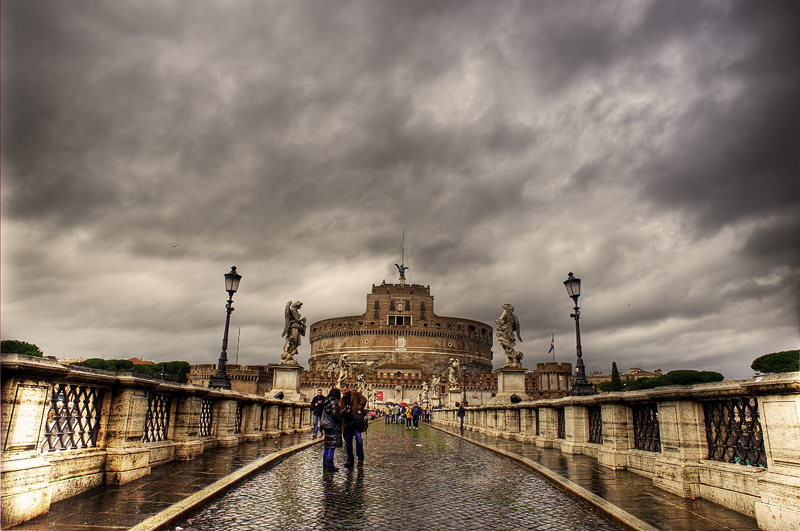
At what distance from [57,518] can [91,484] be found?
115cm

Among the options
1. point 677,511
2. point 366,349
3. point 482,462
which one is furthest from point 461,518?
point 366,349

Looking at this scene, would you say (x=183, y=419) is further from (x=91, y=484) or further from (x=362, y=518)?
(x=362, y=518)

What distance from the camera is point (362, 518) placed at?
4656 millimetres

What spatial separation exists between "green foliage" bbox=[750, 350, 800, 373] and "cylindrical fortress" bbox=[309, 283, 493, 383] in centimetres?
4289

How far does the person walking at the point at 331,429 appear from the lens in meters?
7.59

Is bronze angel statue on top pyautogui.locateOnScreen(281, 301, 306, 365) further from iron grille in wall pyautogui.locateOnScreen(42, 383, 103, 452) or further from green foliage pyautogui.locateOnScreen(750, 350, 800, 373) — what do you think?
green foliage pyautogui.locateOnScreen(750, 350, 800, 373)

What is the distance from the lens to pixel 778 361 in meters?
56.6

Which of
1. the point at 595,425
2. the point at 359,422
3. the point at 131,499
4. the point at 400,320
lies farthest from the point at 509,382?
the point at 400,320

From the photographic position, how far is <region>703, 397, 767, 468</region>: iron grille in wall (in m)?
4.61

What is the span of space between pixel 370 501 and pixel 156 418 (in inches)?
138

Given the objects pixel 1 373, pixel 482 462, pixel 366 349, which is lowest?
pixel 482 462

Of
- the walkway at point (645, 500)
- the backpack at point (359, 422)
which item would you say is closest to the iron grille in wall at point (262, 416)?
the backpack at point (359, 422)

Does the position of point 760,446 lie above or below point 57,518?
above

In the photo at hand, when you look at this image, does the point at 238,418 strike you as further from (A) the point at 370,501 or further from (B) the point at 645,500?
(B) the point at 645,500
